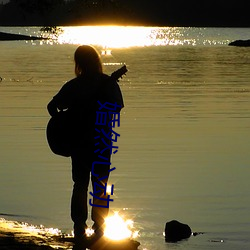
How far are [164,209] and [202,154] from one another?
6.93m

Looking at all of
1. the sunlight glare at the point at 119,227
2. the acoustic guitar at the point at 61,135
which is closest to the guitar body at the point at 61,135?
the acoustic guitar at the point at 61,135

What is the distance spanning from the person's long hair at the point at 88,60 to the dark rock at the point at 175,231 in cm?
385

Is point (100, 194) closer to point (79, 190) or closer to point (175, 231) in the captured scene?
point (79, 190)

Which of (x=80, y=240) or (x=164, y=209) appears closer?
(x=80, y=240)

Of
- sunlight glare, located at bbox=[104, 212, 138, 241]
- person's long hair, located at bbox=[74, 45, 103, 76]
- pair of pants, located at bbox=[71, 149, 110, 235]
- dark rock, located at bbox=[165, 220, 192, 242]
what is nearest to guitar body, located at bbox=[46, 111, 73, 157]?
pair of pants, located at bbox=[71, 149, 110, 235]

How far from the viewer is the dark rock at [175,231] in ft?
44.9

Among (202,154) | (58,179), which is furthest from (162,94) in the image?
(58,179)

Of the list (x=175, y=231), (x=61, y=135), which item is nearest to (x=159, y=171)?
(x=175, y=231)

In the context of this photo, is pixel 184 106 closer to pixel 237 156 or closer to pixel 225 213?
pixel 237 156

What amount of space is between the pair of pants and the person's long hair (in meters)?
0.82

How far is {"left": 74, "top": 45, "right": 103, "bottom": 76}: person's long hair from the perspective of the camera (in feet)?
34.1

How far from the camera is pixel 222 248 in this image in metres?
13.3

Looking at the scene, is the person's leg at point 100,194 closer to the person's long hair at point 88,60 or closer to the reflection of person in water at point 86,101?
the reflection of person in water at point 86,101

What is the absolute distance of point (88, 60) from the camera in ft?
34.1
